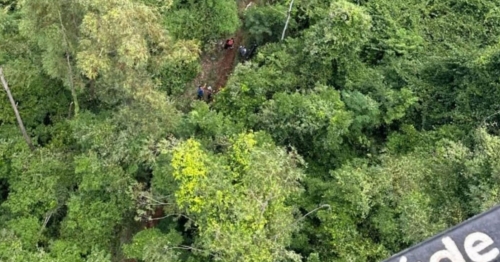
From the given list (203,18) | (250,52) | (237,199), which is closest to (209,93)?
(250,52)

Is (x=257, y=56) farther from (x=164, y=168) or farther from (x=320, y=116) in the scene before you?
(x=164, y=168)

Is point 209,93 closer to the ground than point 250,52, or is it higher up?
closer to the ground

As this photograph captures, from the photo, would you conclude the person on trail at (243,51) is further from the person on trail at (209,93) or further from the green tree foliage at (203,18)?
the person on trail at (209,93)

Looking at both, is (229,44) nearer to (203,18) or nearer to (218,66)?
(218,66)

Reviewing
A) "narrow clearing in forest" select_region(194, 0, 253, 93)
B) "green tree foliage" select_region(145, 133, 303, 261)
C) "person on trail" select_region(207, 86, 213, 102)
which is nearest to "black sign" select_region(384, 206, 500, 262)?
"green tree foliage" select_region(145, 133, 303, 261)

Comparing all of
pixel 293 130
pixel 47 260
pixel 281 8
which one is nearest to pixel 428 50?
pixel 281 8

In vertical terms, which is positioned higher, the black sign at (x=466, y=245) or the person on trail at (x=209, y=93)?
the black sign at (x=466, y=245)

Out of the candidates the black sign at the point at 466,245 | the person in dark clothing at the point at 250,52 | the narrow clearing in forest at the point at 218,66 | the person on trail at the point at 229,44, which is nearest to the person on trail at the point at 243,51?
the person in dark clothing at the point at 250,52
